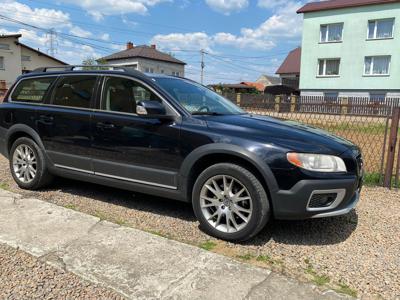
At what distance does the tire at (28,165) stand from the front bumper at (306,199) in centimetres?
325

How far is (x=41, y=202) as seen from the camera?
474cm

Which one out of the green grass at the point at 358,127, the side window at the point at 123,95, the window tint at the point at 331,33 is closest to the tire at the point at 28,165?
the side window at the point at 123,95

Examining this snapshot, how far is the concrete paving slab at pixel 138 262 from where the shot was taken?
2812 millimetres

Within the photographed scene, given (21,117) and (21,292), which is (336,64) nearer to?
(21,117)

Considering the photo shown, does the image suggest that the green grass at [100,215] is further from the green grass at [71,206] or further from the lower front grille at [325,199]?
the lower front grille at [325,199]

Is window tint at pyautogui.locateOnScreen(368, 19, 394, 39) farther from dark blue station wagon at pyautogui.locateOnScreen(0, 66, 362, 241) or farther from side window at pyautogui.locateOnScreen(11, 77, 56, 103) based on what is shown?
side window at pyautogui.locateOnScreen(11, 77, 56, 103)

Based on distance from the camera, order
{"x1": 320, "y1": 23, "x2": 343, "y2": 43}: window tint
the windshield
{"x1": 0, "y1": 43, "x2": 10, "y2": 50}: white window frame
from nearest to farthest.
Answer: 1. the windshield
2. {"x1": 320, "y1": 23, "x2": 343, "y2": 43}: window tint
3. {"x1": 0, "y1": 43, "x2": 10, "y2": 50}: white window frame

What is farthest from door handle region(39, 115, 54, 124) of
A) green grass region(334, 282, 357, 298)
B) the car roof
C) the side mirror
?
green grass region(334, 282, 357, 298)

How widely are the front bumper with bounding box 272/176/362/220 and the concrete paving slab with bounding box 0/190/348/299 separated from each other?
2.04ft

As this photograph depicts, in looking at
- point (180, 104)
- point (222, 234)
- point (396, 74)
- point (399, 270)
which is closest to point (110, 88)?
point (180, 104)

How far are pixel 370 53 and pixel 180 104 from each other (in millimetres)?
29188

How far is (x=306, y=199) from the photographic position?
340cm

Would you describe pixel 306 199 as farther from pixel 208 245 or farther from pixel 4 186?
pixel 4 186

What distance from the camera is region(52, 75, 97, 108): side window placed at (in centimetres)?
469
